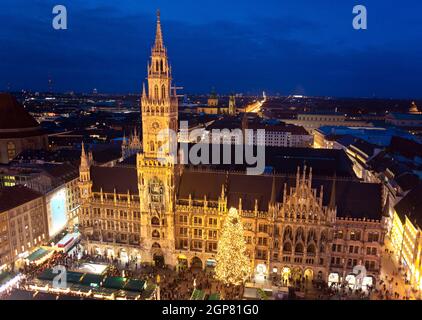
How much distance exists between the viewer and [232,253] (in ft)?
181

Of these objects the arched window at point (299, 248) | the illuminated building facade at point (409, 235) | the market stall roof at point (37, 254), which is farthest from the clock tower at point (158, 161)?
the illuminated building facade at point (409, 235)

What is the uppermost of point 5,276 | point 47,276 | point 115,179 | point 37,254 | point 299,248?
point 115,179

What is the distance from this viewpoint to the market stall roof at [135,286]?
51.3 m

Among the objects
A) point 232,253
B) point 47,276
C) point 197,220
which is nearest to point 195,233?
point 197,220

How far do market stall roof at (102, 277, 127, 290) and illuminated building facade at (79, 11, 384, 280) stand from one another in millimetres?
14982

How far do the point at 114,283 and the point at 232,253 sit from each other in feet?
60.3

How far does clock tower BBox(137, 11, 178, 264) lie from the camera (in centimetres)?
6359

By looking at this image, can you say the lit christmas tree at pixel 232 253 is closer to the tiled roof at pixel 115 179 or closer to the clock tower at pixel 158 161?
the clock tower at pixel 158 161

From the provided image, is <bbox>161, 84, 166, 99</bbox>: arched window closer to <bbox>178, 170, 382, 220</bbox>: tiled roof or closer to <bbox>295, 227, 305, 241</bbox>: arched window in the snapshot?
<bbox>178, 170, 382, 220</bbox>: tiled roof

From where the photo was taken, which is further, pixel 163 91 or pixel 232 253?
pixel 163 91

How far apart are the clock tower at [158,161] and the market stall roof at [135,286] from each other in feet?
49.8

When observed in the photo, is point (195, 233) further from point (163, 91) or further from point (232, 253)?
point (163, 91)

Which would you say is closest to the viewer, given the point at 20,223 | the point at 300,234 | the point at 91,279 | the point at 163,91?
the point at 91,279
